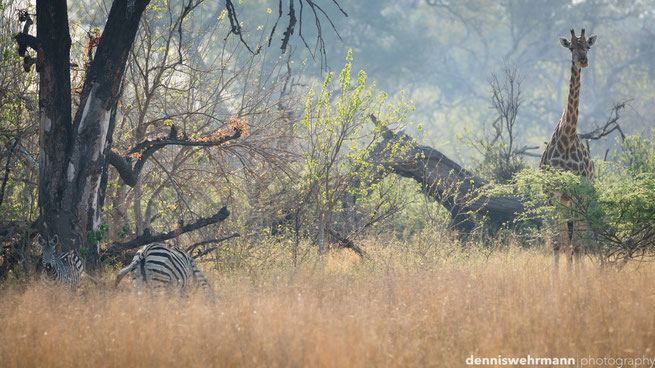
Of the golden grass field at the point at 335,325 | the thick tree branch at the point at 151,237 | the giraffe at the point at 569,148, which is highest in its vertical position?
the giraffe at the point at 569,148

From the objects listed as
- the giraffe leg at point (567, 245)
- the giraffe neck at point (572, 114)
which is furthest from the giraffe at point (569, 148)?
the giraffe leg at point (567, 245)

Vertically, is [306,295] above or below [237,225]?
below

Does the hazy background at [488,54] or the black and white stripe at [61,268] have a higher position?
the hazy background at [488,54]

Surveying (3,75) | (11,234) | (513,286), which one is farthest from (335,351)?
(3,75)

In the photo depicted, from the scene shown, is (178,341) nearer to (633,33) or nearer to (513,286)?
(513,286)

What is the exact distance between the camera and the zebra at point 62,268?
6.72 meters

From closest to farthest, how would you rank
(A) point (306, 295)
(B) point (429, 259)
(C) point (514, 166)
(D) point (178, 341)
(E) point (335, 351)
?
(E) point (335, 351)
(D) point (178, 341)
(A) point (306, 295)
(B) point (429, 259)
(C) point (514, 166)

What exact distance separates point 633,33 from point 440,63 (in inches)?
483

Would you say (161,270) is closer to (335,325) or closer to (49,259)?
(49,259)

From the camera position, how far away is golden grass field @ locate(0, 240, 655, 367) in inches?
185

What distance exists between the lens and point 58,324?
5.24 meters

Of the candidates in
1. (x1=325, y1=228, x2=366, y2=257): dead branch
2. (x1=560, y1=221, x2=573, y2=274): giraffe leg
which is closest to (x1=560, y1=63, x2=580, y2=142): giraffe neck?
(x1=560, y1=221, x2=573, y2=274): giraffe leg

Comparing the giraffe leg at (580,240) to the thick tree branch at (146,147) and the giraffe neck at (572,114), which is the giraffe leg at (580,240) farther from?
the thick tree branch at (146,147)

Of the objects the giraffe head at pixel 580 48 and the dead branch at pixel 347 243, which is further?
the dead branch at pixel 347 243
